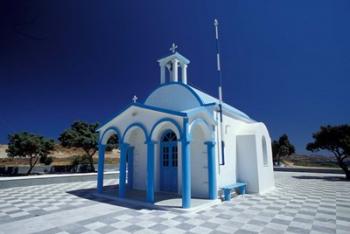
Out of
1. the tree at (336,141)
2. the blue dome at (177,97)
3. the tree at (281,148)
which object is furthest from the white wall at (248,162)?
the tree at (281,148)

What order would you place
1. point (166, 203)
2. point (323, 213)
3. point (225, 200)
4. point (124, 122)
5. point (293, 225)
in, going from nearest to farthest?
point (293, 225) < point (323, 213) < point (166, 203) < point (225, 200) < point (124, 122)

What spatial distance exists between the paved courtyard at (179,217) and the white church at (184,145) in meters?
1.14

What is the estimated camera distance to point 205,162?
31.2 ft

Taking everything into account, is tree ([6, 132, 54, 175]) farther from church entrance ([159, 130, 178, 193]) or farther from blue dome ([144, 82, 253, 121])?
church entrance ([159, 130, 178, 193])

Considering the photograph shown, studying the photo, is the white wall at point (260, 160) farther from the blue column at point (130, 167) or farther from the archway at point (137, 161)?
the blue column at point (130, 167)

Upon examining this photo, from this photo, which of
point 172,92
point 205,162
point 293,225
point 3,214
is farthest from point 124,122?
point 293,225

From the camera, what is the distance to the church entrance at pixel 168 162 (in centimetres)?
1020

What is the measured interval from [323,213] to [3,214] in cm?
1085

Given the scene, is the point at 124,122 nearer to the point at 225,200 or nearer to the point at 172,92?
the point at 172,92

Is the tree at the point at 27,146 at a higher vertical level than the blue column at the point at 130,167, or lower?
higher

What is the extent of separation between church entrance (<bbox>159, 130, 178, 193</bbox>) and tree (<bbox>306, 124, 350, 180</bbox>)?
1535cm

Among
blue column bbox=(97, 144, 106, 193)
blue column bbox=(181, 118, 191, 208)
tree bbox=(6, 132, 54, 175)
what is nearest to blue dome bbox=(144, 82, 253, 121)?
blue column bbox=(181, 118, 191, 208)

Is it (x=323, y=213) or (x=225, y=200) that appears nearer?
(x=323, y=213)

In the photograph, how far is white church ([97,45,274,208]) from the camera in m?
8.56
